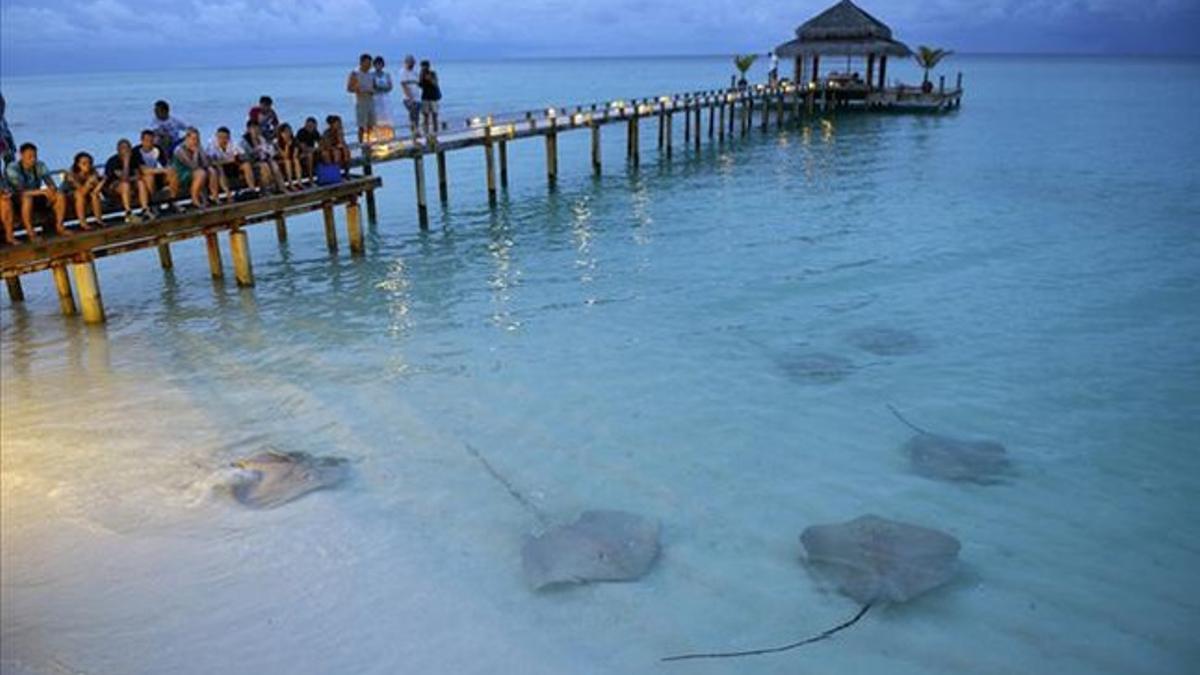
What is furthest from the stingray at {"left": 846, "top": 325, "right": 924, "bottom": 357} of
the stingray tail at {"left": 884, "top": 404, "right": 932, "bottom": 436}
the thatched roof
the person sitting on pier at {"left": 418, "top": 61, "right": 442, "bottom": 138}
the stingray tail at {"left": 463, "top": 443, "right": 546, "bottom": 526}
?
the thatched roof

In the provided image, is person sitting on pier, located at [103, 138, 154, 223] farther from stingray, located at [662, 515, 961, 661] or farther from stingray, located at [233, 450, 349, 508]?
stingray, located at [662, 515, 961, 661]

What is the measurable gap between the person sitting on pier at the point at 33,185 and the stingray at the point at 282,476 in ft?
16.9

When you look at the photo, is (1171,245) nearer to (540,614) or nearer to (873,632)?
(873,632)

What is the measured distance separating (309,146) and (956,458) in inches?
467

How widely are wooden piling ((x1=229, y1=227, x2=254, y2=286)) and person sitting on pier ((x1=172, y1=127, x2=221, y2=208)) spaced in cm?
81

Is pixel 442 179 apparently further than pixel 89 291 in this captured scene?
Yes

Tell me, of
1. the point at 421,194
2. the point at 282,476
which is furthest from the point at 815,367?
the point at 421,194

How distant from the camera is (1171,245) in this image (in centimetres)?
1638

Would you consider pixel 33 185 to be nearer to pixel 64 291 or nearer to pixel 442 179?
pixel 64 291

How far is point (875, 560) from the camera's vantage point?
6078 mm

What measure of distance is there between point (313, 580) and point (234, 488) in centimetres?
163

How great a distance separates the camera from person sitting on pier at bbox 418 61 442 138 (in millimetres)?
19516

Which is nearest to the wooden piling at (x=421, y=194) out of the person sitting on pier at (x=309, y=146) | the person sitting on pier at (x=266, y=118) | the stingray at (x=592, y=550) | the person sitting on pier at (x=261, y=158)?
the person sitting on pier at (x=309, y=146)

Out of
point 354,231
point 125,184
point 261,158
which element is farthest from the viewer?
point 354,231
